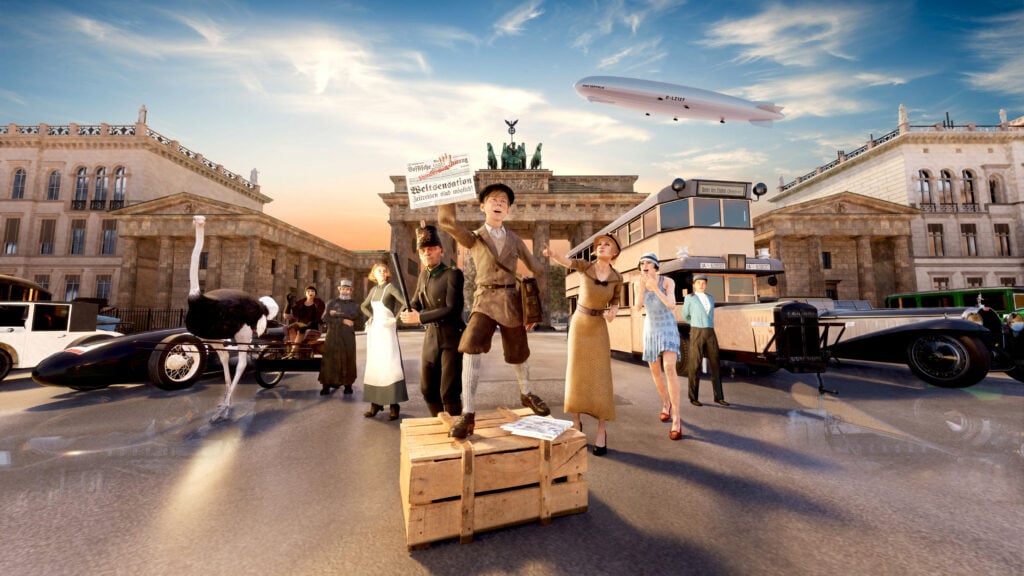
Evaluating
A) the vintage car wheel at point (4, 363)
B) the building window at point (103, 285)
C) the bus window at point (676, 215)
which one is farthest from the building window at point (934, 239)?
the building window at point (103, 285)

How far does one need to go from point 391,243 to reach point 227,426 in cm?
3153

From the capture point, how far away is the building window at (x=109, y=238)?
1336 inches

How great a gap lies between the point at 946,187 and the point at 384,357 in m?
48.3

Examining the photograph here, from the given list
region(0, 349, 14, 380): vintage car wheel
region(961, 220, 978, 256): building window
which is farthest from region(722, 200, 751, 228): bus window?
region(961, 220, 978, 256): building window

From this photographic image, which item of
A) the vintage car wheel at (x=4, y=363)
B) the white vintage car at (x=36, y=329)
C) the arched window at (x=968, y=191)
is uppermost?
the arched window at (x=968, y=191)

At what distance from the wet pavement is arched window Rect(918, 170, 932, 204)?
131ft

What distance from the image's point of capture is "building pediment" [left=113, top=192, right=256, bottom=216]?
31156 millimetres

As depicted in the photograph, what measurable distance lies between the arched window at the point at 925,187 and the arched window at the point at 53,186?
75307 millimetres

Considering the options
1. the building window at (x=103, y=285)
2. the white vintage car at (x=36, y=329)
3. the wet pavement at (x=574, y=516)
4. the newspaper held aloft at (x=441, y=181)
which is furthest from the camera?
the building window at (x=103, y=285)

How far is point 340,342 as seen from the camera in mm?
6230

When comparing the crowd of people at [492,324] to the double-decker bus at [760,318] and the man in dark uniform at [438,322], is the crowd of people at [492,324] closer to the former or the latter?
the man in dark uniform at [438,322]

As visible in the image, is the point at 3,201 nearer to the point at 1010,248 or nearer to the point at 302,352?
the point at 302,352

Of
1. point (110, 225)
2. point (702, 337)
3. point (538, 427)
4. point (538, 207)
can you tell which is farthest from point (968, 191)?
point (110, 225)

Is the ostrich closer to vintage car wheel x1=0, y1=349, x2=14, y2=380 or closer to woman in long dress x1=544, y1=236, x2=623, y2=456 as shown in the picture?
woman in long dress x1=544, y1=236, x2=623, y2=456
